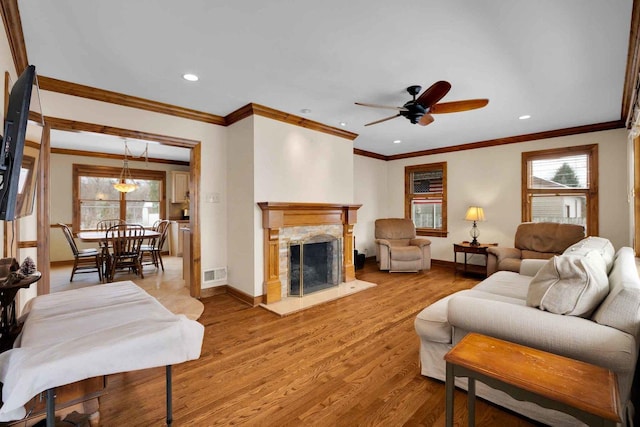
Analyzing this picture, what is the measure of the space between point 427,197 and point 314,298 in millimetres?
3772

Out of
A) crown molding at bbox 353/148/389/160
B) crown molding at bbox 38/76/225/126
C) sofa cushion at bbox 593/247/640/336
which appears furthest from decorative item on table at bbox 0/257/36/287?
crown molding at bbox 353/148/389/160

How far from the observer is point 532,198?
512cm

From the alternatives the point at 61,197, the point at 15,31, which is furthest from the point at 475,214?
the point at 61,197

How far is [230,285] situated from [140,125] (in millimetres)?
2288

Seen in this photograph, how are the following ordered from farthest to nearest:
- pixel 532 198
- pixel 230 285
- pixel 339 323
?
pixel 532 198, pixel 230 285, pixel 339 323

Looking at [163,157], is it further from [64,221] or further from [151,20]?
[151,20]

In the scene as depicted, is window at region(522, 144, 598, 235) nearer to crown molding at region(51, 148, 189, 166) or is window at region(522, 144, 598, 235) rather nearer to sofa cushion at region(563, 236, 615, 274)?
sofa cushion at region(563, 236, 615, 274)

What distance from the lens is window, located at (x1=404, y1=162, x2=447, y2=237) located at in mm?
6172

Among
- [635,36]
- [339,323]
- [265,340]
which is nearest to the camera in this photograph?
[635,36]

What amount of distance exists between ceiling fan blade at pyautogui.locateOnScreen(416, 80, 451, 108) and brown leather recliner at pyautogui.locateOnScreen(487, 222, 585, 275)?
2.93 m

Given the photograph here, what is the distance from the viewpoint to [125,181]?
21.6 feet

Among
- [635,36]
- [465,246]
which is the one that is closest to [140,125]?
[635,36]

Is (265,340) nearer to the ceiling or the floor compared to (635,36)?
nearer to the floor

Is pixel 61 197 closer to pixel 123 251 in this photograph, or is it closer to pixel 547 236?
pixel 123 251
